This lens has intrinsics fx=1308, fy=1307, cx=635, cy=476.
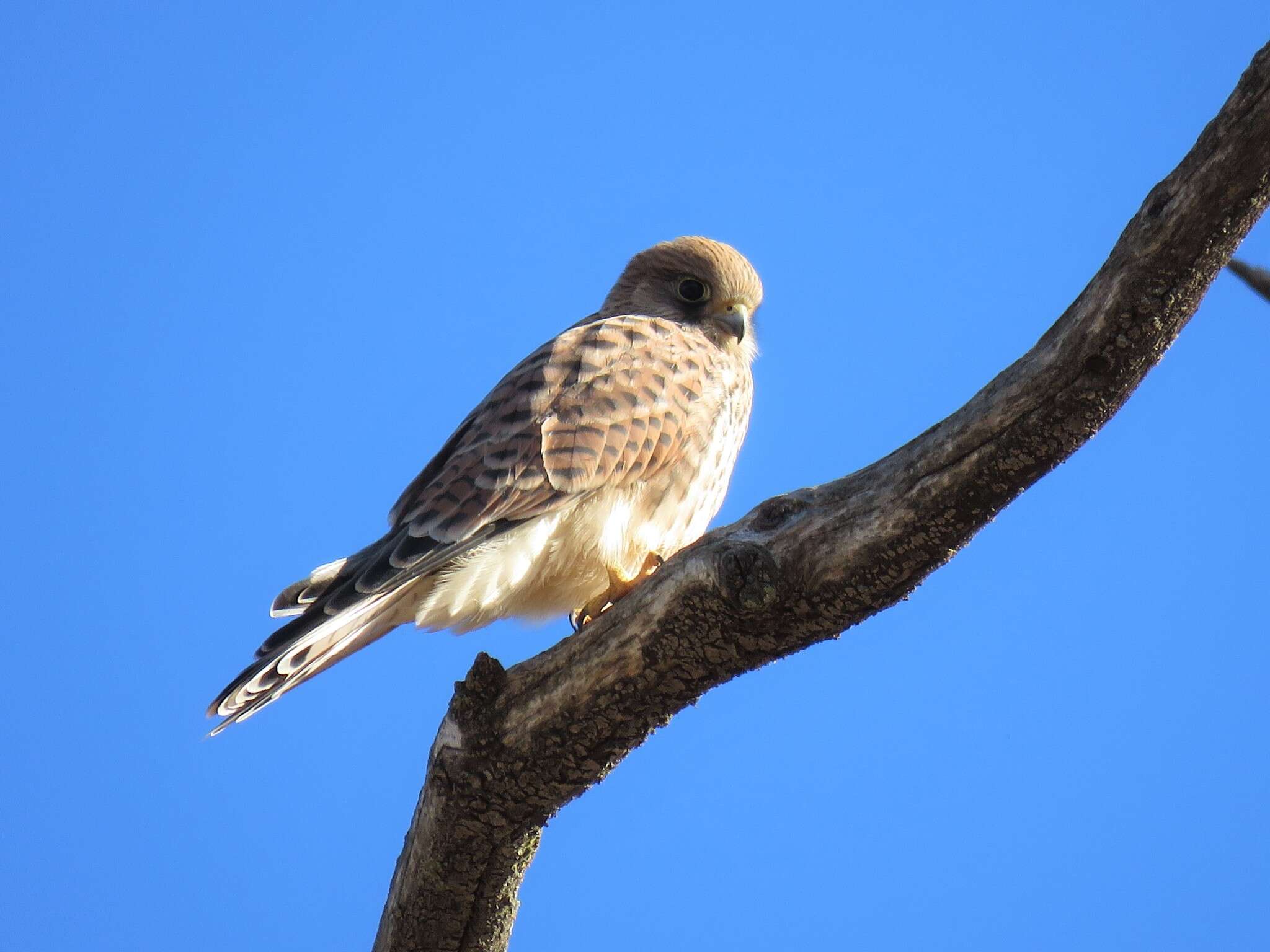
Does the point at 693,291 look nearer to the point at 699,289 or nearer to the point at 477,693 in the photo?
the point at 699,289

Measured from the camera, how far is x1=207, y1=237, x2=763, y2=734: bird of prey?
387 cm

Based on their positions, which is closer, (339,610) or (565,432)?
(339,610)

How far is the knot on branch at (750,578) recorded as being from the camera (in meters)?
A: 2.86

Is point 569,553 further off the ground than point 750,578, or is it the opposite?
point 569,553

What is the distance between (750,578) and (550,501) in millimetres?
1303

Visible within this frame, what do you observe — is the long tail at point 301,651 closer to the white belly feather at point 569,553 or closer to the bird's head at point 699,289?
the white belly feather at point 569,553

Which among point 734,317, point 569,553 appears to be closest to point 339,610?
point 569,553

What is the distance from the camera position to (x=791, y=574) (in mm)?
2850

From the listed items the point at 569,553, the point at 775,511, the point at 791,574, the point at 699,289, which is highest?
the point at 699,289

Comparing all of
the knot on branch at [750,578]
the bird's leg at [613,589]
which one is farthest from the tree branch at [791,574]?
the bird's leg at [613,589]

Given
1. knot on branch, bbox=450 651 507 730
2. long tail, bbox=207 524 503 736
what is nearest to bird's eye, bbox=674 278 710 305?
long tail, bbox=207 524 503 736

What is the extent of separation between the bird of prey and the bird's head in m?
0.45

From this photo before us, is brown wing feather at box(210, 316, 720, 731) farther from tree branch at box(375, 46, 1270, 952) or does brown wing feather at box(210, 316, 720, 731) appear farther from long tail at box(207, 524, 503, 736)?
tree branch at box(375, 46, 1270, 952)

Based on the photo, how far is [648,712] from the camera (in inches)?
122
